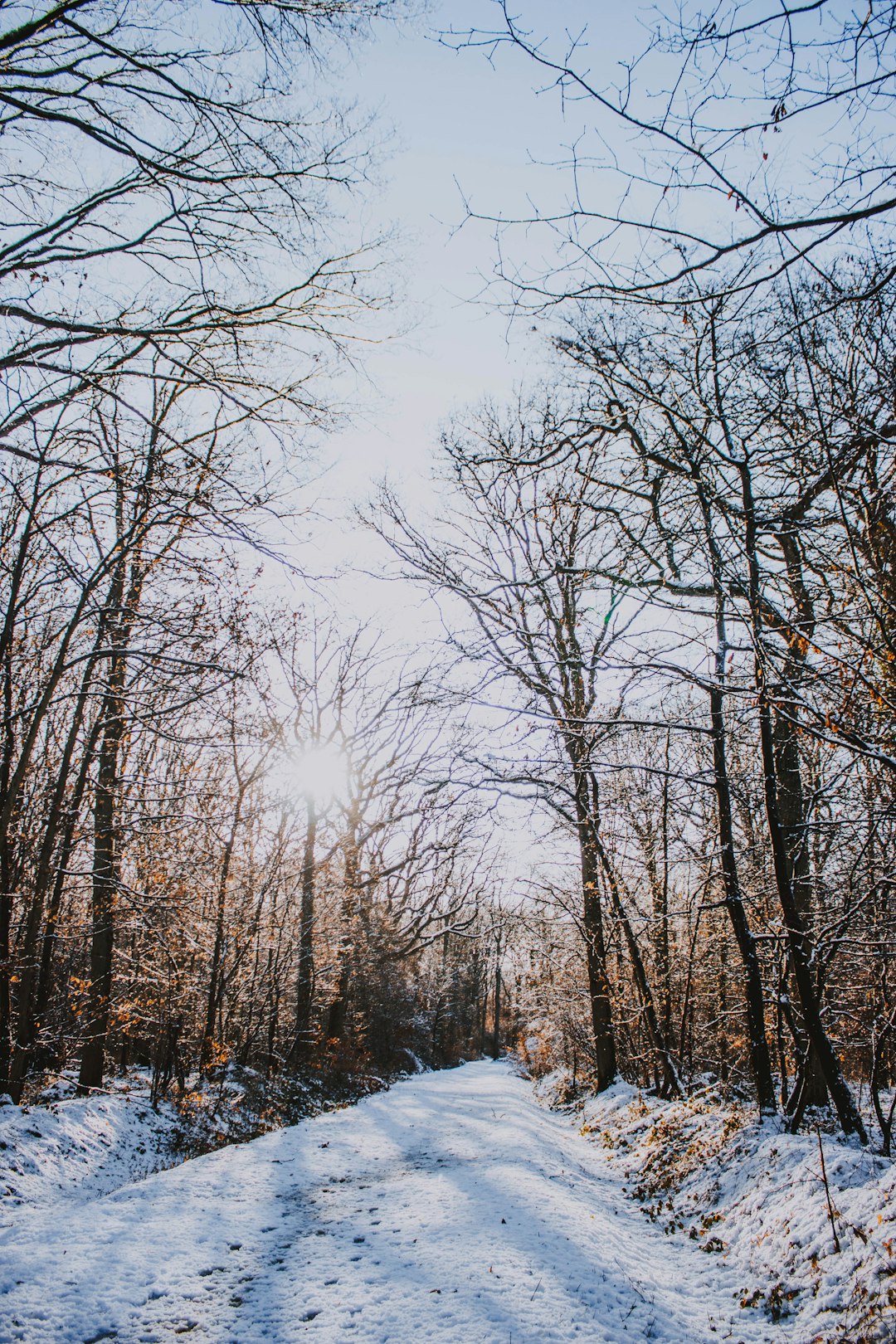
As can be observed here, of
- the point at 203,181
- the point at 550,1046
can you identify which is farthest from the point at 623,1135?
the point at 550,1046

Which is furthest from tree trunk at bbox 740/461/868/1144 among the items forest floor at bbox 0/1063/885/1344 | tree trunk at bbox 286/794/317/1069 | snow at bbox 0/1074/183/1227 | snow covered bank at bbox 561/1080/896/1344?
tree trunk at bbox 286/794/317/1069

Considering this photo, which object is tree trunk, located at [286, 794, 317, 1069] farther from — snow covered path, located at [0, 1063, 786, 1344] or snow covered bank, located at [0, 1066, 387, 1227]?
snow covered path, located at [0, 1063, 786, 1344]

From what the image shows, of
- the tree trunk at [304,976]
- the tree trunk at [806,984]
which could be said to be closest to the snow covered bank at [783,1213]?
the tree trunk at [806,984]

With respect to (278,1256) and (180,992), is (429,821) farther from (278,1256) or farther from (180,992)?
(278,1256)

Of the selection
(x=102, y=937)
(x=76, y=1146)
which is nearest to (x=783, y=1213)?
(x=76, y=1146)

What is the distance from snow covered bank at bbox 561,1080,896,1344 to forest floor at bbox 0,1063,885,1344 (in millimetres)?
143

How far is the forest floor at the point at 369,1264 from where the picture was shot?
3529 millimetres

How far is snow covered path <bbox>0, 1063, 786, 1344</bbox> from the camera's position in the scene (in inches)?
139

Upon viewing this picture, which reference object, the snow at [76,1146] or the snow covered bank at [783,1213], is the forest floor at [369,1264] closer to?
the snow covered bank at [783,1213]

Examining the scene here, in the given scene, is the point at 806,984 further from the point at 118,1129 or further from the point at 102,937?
the point at 102,937

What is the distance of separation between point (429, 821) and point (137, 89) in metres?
17.9

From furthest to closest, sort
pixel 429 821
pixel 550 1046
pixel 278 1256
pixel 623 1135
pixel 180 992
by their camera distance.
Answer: pixel 550 1046 < pixel 429 821 < pixel 180 992 < pixel 623 1135 < pixel 278 1256

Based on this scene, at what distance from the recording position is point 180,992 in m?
10.2

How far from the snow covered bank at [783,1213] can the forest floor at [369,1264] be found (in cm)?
14
